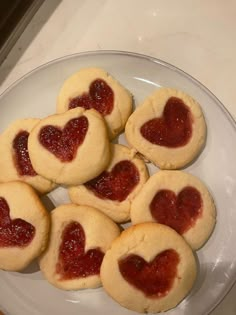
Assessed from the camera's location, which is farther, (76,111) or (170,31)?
(170,31)

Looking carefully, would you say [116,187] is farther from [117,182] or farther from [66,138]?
[66,138]

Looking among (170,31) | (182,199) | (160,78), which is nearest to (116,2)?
(170,31)

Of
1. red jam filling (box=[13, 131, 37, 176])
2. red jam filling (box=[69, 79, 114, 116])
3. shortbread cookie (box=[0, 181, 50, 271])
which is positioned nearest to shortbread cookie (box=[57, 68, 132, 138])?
red jam filling (box=[69, 79, 114, 116])

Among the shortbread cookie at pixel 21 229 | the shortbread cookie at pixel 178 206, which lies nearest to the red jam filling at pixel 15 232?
the shortbread cookie at pixel 21 229

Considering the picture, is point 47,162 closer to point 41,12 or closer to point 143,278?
point 143,278

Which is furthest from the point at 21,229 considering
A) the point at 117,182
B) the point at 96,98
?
the point at 96,98

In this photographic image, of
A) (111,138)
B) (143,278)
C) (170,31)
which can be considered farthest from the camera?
(170,31)

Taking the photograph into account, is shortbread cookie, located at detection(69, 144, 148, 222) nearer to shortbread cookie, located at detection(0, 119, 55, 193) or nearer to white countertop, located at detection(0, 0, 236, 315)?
shortbread cookie, located at detection(0, 119, 55, 193)
